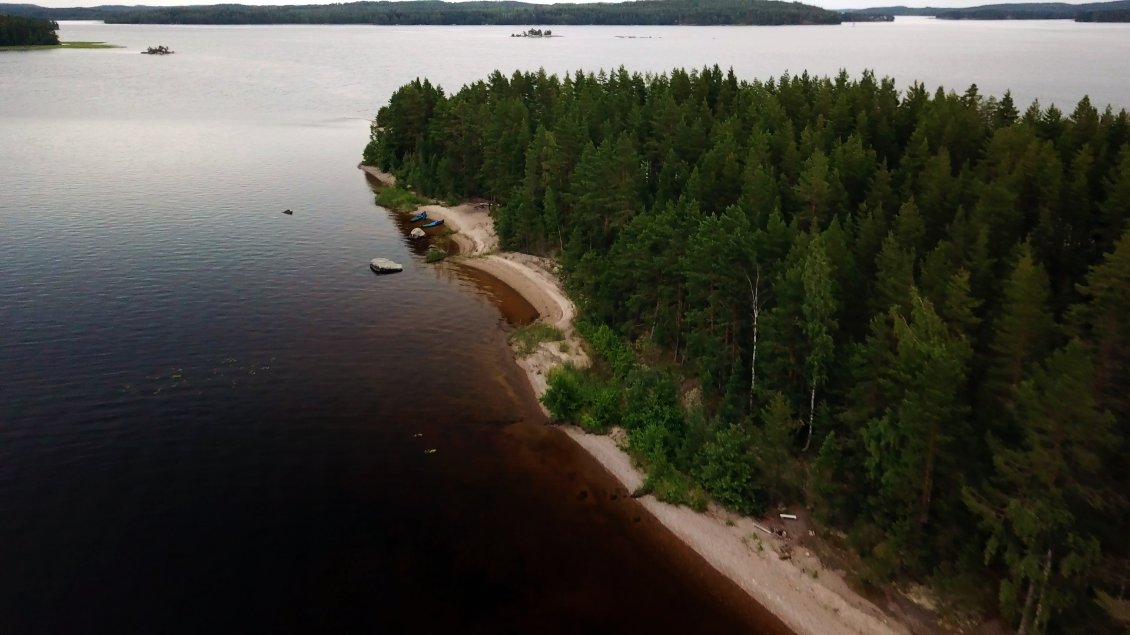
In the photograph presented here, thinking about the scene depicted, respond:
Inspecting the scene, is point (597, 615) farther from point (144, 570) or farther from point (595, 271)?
point (595, 271)

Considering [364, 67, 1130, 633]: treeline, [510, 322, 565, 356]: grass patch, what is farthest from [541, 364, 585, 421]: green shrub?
[510, 322, 565, 356]: grass patch

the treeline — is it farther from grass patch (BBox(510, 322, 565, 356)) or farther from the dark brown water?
the dark brown water

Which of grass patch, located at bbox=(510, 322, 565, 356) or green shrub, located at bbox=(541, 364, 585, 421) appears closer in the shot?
green shrub, located at bbox=(541, 364, 585, 421)

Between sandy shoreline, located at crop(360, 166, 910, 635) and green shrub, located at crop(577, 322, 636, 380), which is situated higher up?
green shrub, located at crop(577, 322, 636, 380)

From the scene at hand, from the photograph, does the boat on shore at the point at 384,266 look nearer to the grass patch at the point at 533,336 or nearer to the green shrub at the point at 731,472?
the grass patch at the point at 533,336

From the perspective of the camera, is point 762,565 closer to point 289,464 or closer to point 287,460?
point 289,464
